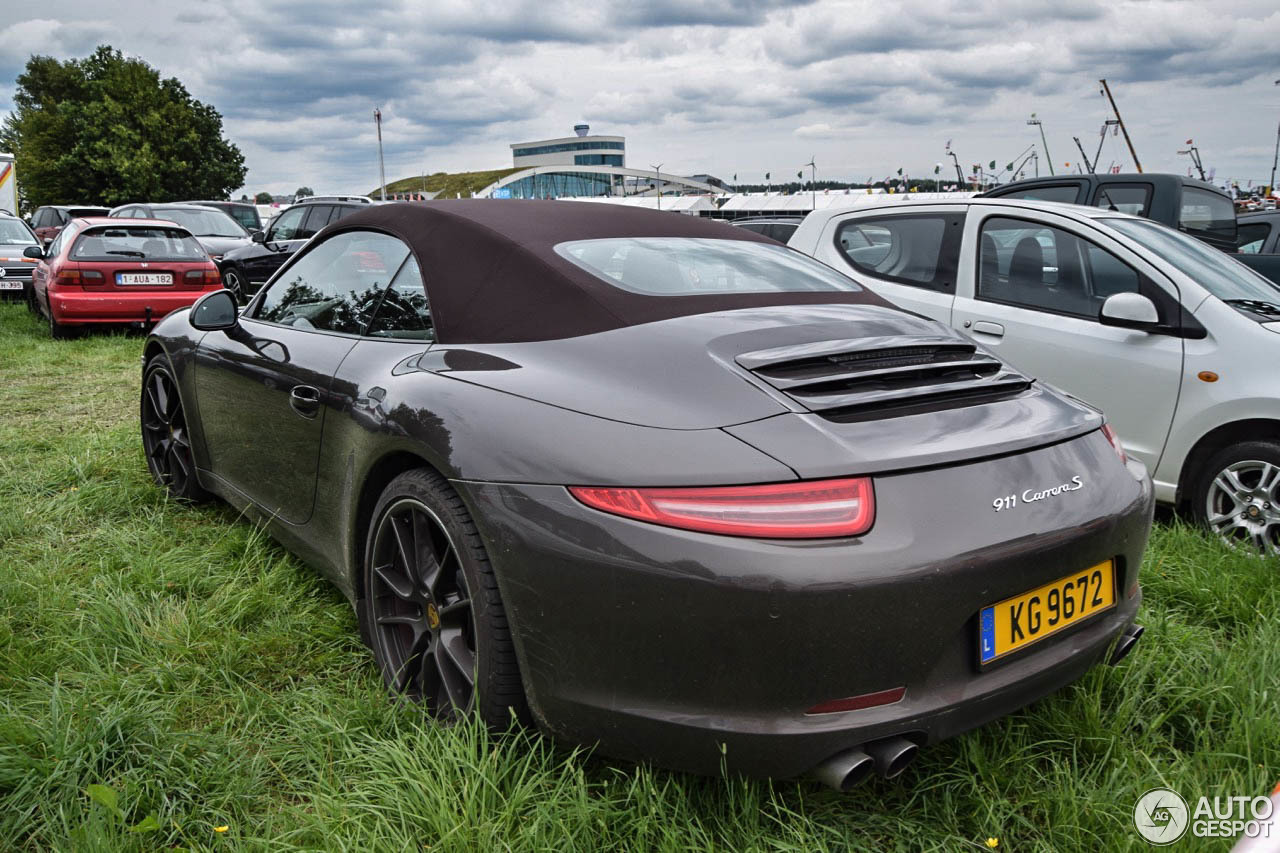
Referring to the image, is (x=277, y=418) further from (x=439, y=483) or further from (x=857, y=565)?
(x=857, y=565)

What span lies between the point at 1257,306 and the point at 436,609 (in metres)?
3.77

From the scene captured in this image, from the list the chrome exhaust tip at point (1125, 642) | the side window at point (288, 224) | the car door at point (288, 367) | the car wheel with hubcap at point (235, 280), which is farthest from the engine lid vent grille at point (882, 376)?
the side window at point (288, 224)

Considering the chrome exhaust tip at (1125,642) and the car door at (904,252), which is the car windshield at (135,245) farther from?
the chrome exhaust tip at (1125,642)

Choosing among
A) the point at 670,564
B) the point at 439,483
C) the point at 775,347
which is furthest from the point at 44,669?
the point at 775,347

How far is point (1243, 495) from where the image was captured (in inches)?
144

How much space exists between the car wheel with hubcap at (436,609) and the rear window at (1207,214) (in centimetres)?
748

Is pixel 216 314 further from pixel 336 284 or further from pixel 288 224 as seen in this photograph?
pixel 288 224

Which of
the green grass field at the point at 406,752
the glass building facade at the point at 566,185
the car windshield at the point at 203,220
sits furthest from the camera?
the glass building facade at the point at 566,185

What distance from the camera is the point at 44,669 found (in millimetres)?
2607

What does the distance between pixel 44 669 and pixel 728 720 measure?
6.78ft

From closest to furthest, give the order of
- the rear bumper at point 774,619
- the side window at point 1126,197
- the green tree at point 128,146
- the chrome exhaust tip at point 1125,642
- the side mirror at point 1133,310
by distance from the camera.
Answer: the rear bumper at point 774,619, the chrome exhaust tip at point 1125,642, the side mirror at point 1133,310, the side window at point 1126,197, the green tree at point 128,146

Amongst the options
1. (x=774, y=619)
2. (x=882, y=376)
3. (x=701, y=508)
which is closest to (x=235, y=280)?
(x=882, y=376)

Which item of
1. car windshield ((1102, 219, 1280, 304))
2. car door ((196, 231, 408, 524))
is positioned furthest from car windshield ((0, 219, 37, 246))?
car windshield ((1102, 219, 1280, 304))

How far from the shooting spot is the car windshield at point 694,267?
244 cm
